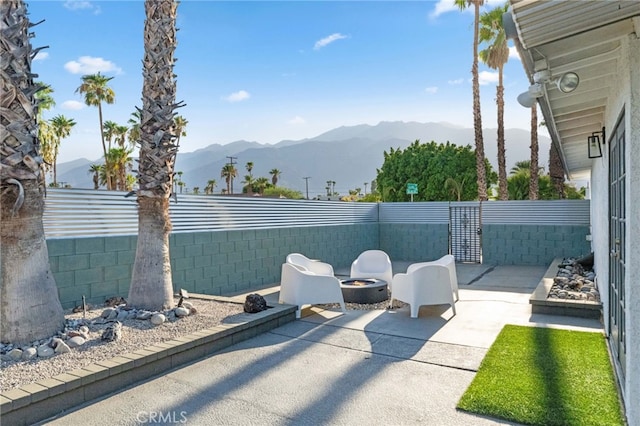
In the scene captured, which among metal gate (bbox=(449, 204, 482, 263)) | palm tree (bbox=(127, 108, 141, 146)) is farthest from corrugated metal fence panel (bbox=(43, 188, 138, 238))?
palm tree (bbox=(127, 108, 141, 146))

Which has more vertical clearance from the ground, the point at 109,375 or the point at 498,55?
the point at 498,55

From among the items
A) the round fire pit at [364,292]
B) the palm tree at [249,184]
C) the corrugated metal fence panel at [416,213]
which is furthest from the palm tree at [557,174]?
the palm tree at [249,184]

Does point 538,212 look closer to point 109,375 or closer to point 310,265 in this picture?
point 310,265

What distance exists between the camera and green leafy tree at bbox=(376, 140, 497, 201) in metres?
28.8

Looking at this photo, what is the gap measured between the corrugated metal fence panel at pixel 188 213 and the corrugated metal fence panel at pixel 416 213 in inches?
65.8

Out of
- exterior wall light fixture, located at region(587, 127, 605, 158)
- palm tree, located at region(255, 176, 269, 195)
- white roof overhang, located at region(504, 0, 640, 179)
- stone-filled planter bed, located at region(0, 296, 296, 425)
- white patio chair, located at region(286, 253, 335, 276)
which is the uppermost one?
palm tree, located at region(255, 176, 269, 195)

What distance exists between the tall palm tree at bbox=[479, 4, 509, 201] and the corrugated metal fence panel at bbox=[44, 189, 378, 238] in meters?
8.69

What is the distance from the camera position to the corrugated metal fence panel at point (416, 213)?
516 inches

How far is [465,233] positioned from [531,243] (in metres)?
1.79

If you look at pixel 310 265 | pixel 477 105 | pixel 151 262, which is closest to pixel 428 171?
pixel 477 105

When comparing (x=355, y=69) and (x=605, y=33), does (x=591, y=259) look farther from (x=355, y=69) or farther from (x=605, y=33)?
(x=355, y=69)

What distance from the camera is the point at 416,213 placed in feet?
44.1

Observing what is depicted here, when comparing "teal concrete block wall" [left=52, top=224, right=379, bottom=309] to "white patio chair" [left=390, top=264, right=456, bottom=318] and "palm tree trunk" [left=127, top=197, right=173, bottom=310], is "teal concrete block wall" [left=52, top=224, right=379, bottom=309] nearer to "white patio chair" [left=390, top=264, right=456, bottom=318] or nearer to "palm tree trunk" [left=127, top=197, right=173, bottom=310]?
"palm tree trunk" [left=127, top=197, right=173, bottom=310]

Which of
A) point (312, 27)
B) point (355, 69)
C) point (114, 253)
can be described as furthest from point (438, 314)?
point (355, 69)
